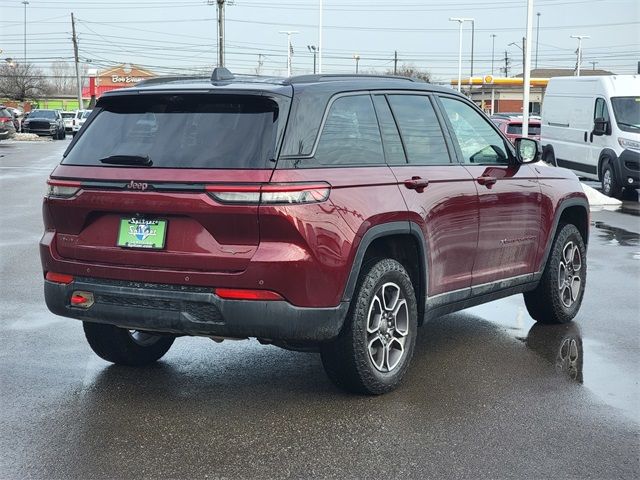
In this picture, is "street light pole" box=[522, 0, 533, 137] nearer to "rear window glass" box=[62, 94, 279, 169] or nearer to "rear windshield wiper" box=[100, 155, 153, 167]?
"rear window glass" box=[62, 94, 279, 169]

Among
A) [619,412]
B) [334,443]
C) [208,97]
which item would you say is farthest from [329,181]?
[619,412]

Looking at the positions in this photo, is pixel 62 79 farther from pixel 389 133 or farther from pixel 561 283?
pixel 389 133

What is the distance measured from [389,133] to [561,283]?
100 inches

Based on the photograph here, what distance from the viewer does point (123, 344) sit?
5949 millimetres

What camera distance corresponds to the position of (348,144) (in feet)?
17.4

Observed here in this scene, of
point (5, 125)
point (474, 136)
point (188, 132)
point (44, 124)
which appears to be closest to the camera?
point (188, 132)

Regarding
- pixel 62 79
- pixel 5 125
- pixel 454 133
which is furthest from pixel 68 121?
pixel 62 79

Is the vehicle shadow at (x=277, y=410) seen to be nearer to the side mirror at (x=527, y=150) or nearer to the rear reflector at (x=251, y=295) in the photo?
the rear reflector at (x=251, y=295)

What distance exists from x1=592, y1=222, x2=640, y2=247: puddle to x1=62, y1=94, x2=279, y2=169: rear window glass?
864cm

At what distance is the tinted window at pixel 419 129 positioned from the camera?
5.82 m

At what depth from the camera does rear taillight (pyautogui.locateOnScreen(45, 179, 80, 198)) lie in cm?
521

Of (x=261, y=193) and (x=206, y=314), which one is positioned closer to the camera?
(x=261, y=193)

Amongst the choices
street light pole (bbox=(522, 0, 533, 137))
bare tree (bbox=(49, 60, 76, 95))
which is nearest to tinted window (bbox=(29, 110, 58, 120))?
street light pole (bbox=(522, 0, 533, 137))

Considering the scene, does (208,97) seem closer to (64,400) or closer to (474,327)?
(64,400)
